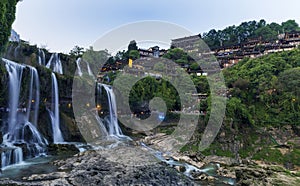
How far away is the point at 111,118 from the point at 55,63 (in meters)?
13.3

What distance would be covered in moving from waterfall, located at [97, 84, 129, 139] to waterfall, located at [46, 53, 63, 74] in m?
8.30

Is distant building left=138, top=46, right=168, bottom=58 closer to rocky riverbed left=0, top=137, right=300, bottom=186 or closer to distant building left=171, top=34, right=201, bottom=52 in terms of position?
distant building left=171, top=34, right=201, bottom=52

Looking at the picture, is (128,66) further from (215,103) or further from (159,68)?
(215,103)

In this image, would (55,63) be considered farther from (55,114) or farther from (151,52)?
(151,52)

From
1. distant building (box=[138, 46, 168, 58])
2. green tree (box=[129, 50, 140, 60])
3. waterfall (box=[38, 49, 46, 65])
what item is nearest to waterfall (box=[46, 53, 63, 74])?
waterfall (box=[38, 49, 46, 65])

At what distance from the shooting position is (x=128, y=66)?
45750 millimetres

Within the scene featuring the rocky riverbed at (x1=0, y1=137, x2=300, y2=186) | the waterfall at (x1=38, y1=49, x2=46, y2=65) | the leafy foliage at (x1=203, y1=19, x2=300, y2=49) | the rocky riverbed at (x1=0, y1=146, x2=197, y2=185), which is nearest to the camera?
the rocky riverbed at (x1=0, y1=146, x2=197, y2=185)

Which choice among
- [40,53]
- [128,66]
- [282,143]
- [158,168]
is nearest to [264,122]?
[282,143]

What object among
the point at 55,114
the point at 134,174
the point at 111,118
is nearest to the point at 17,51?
the point at 55,114

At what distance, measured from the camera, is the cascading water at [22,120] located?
17.1 metres

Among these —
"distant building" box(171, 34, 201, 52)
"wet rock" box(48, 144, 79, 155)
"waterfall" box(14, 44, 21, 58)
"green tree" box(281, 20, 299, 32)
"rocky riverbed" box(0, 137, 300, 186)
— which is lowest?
"rocky riverbed" box(0, 137, 300, 186)

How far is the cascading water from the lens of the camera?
56.0 ft

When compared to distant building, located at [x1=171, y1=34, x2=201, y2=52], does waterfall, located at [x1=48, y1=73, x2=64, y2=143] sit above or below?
below

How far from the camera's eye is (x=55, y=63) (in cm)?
3434
